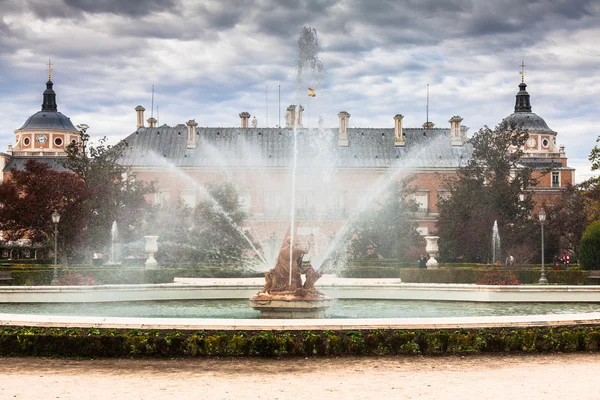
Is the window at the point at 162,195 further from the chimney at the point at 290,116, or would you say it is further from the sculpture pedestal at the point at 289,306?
the sculpture pedestal at the point at 289,306

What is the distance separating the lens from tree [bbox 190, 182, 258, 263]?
35.8 m

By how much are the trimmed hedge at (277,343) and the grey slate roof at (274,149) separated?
4559cm

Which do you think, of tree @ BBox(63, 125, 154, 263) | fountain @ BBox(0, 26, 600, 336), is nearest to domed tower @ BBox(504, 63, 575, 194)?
tree @ BBox(63, 125, 154, 263)

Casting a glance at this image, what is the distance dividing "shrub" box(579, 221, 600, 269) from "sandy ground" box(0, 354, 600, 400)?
14.6 meters

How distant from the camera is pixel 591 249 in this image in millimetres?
25188

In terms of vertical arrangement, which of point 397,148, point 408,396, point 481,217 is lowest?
point 408,396

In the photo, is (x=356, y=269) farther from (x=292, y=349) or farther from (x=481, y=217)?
(x=292, y=349)

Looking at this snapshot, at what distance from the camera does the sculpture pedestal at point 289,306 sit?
51.6 ft

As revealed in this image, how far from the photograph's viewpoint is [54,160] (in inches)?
2965

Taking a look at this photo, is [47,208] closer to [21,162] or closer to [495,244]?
[495,244]

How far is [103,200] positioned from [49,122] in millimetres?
53117

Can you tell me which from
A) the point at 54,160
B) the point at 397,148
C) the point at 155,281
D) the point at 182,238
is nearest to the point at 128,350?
→ the point at 155,281

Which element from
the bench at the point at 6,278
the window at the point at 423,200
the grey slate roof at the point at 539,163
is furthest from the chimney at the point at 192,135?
the bench at the point at 6,278

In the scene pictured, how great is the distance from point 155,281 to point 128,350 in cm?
1557
